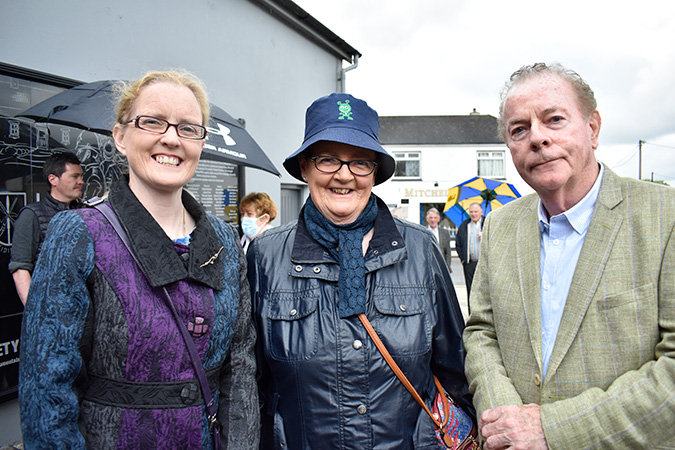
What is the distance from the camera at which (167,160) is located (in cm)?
158

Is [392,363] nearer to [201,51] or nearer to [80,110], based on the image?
[80,110]

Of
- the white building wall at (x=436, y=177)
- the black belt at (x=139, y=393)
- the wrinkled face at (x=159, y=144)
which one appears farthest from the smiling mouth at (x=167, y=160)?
the white building wall at (x=436, y=177)

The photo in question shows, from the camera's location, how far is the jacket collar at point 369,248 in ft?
5.95

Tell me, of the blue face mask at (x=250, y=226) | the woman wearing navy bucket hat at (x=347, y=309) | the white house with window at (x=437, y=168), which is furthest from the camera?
the white house with window at (x=437, y=168)

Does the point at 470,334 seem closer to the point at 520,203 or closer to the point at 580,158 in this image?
the point at 520,203

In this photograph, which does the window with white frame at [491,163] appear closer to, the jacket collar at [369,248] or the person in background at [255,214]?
the person in background at [255,214]

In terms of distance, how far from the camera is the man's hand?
1.40 m

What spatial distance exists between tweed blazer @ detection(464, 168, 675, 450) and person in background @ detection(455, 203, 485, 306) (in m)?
6.27

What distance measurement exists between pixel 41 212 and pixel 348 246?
2.86 m

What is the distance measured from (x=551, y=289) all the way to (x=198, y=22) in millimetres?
5901

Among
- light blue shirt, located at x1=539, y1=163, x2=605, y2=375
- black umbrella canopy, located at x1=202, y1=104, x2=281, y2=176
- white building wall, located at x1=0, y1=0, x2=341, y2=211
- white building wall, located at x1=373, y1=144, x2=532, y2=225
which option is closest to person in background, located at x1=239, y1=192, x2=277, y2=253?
black umbrella canopy, located at x1=202, y1=104, x2=281, y2=176

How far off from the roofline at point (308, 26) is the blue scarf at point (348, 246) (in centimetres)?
641

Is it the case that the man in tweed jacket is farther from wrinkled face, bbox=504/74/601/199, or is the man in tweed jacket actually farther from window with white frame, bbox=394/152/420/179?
window with white frame, bbox=394/152/420/179

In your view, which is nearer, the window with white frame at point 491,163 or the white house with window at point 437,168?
the white house with window at point 437,168
